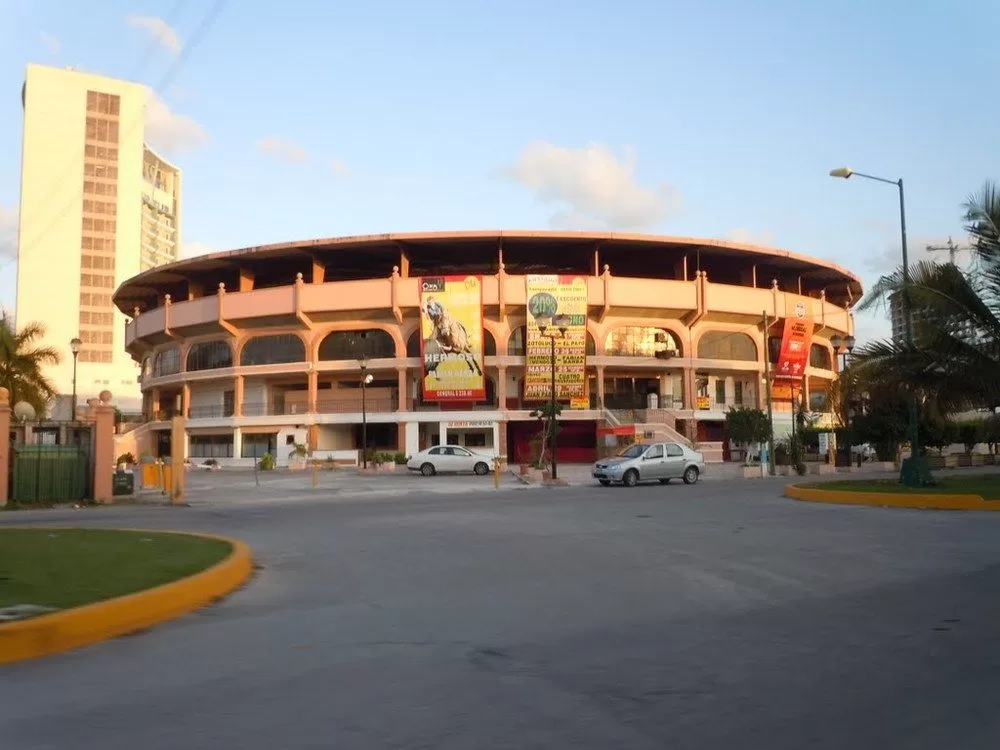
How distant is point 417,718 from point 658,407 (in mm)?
51843

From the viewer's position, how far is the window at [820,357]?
211 ft

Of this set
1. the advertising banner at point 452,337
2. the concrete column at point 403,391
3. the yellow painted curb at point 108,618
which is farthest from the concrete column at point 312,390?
the yellow painted curb at point 108,618

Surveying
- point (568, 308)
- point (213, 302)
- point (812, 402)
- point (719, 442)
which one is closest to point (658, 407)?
point (719, 442)

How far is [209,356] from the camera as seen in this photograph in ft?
197

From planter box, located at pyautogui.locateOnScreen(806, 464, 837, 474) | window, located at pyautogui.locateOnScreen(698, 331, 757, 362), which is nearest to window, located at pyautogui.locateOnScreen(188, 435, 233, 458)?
window, located at pyautogui.locateOnScreen(698, 331, 757, 362)

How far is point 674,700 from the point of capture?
15.6 ft

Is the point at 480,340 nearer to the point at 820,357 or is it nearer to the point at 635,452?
the point at 635,452

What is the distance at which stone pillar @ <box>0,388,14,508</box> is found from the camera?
2244cm

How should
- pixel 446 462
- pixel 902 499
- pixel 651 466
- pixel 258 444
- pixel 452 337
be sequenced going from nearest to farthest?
pixel 902 499 → pixel 651 466 → pixel 446 462 → pixel 452 337 → pixel 258 444

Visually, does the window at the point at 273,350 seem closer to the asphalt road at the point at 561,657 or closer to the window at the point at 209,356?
the window at the point at 209,356

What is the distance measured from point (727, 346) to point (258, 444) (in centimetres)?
3335

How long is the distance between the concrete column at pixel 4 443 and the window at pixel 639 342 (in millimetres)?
37801

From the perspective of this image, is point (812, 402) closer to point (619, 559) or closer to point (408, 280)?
point (408, 280)

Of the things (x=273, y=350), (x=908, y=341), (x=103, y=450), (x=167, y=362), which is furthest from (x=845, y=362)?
(x=167, y=362)
